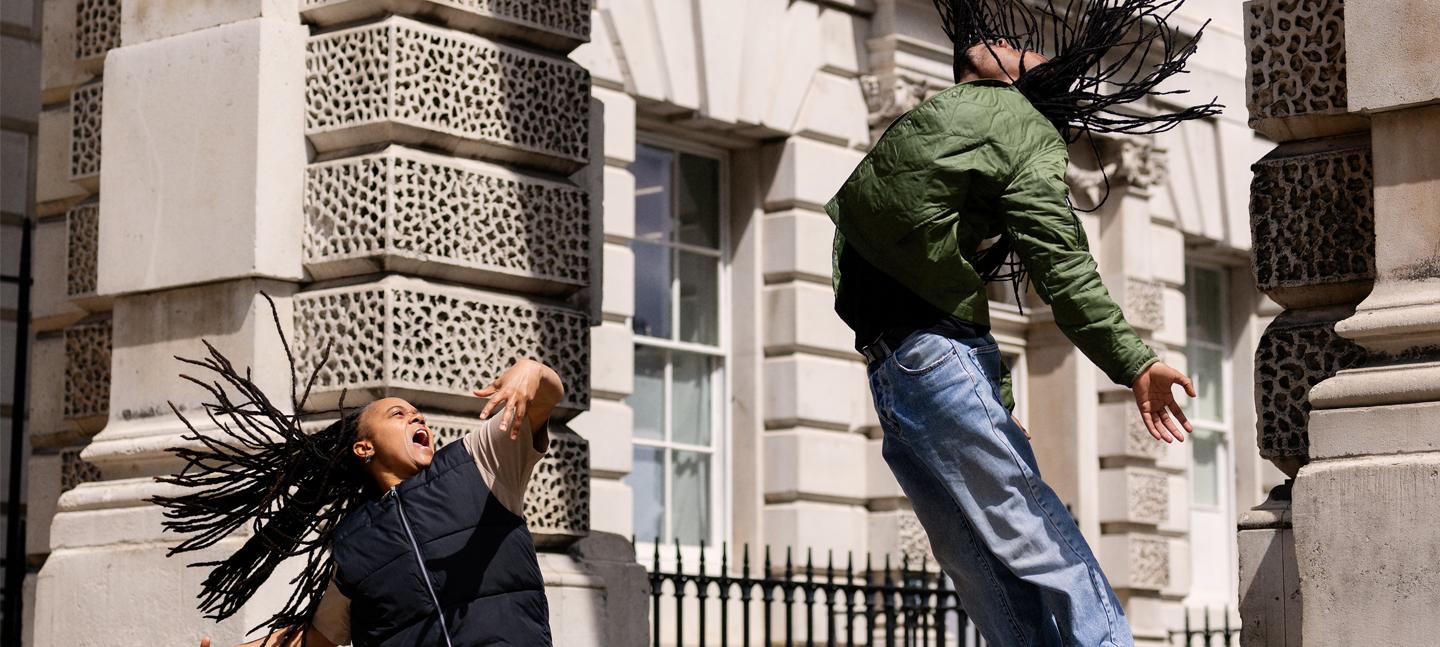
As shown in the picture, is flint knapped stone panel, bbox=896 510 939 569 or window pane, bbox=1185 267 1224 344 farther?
window pane, bbox=1185 267 1224 344

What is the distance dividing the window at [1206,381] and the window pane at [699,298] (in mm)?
5621

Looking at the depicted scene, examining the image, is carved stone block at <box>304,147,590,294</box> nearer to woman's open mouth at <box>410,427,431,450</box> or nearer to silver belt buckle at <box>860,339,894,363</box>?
woman's open mouth at <box>410,427,431,450</box>

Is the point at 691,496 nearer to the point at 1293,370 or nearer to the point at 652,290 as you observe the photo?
the point at 652,290

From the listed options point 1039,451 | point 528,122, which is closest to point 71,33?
point 528,122

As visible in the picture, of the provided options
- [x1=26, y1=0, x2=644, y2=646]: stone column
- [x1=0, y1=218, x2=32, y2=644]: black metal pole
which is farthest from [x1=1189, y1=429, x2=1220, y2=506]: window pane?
[x1=26, y1=0, x2=644, y2=646]: stone column

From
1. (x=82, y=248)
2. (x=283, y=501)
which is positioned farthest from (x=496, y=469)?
(x=82, y=248)

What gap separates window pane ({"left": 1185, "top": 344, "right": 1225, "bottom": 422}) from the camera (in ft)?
65.5

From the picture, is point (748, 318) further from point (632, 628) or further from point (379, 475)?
point (379, 475)

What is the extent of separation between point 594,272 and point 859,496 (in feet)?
24.5

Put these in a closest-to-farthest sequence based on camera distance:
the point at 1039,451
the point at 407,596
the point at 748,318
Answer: the point at 407,596
the point at 748,318
the point at 1039,451

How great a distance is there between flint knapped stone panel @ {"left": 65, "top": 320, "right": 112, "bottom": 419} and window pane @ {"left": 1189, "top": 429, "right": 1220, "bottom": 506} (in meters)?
12.2

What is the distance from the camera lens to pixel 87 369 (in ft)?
30.8

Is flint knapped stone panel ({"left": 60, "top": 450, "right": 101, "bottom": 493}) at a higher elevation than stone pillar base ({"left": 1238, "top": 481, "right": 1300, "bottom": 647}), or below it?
higher

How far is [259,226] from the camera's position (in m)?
8.23
